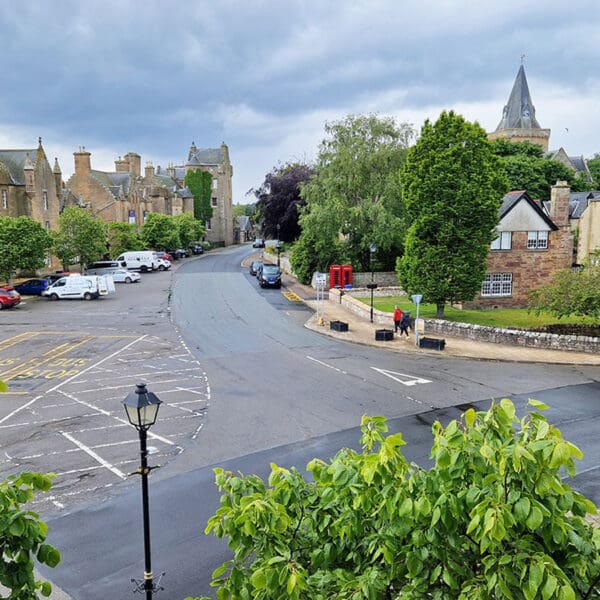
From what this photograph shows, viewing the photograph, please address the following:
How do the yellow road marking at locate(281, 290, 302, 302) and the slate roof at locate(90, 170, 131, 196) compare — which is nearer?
the yellow road marking at locate(281, 290, 302, 302)

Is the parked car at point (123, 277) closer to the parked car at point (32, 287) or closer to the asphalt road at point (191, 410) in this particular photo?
the parked car at point (32, 287)

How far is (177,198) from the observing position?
9362 centimetres

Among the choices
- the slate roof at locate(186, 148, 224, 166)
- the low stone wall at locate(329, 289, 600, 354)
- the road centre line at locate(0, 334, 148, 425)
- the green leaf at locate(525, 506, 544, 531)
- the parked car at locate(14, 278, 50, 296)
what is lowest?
the road centre line at locate(0, 334, 148, 425)

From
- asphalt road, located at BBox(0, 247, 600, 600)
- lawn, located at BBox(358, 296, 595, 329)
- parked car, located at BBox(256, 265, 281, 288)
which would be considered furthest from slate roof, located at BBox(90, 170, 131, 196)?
lawn, located at BBox(358, 296, 595, 329)

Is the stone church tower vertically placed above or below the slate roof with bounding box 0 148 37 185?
above

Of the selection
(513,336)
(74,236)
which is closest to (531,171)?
(513,336)

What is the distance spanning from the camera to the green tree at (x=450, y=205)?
27.8m

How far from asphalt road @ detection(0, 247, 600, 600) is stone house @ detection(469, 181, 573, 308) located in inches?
546

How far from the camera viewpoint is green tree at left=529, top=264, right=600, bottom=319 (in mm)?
24703

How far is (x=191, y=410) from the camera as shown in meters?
17.4

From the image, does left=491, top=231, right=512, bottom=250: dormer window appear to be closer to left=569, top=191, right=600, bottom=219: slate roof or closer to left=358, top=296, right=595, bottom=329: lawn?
left=358, top=296, right=595, bottom=329: lawn

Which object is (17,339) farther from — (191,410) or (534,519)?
(534,519)

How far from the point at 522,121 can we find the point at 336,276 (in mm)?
68321

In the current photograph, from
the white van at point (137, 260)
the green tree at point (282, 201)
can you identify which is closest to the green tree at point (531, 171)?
the green tree at point (282, 201)
